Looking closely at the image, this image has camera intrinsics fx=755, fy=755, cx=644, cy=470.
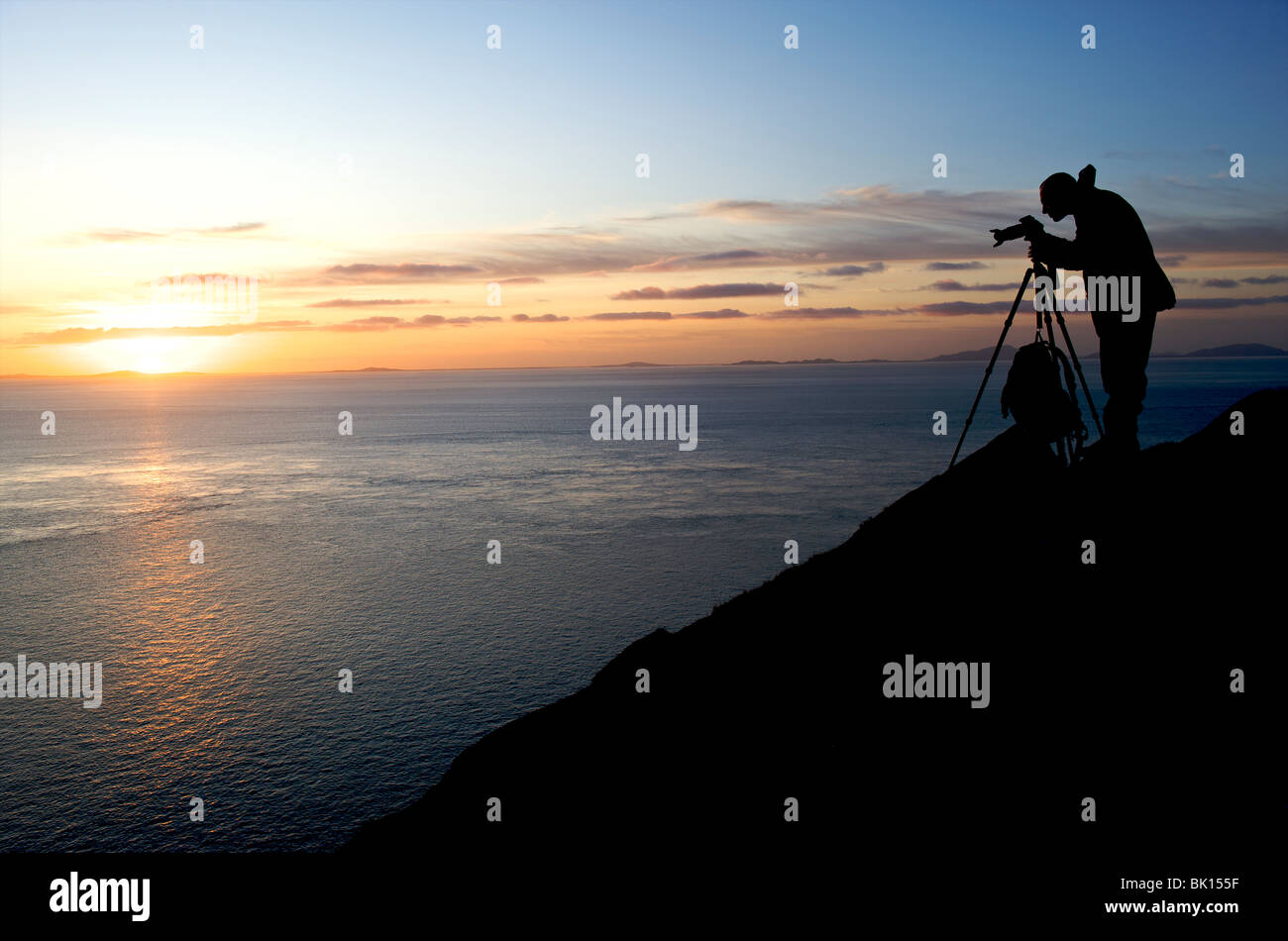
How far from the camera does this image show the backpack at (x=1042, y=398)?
11297mm

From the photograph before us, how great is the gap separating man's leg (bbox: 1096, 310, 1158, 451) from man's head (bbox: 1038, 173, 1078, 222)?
5.03 feet

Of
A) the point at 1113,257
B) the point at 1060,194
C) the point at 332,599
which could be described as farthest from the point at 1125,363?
the point at 332,599

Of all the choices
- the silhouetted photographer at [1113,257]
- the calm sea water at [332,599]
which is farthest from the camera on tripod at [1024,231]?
the calm sea water at [332,599]

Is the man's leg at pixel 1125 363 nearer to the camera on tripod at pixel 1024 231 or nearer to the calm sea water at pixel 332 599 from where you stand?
the camera on tripod at pixel 1024 231

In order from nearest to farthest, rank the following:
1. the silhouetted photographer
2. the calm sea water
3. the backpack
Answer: the silhouetted photographer
the backpack
the calm sea water

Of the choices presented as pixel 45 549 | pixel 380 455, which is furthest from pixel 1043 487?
pixel 380 455

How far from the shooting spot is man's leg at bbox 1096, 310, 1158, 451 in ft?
33.4

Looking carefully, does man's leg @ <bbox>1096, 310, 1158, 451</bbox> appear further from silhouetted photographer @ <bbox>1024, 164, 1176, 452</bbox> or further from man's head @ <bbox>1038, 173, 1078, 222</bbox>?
man's head @ <bbox>1038, 173, 1078, 222</bbox>

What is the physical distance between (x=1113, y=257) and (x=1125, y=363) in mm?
1427

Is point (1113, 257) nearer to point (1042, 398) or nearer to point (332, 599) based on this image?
point (1042, 398)

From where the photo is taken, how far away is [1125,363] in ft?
33.7

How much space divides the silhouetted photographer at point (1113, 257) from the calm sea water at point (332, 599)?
34.7 m

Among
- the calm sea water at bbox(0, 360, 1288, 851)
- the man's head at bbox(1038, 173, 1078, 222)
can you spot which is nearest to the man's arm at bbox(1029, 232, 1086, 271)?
the man's head at bbox(1038, 173, 1078, 222)
